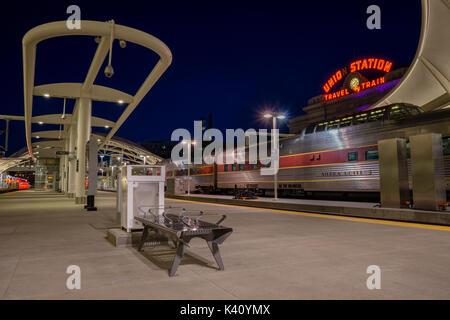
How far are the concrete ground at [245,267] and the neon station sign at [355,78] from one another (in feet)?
126

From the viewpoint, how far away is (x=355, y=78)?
4462 cm

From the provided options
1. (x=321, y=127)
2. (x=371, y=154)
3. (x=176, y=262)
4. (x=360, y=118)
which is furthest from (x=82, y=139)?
(x=176, y=262)

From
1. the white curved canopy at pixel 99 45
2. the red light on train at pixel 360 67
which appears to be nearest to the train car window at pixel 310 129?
the white curved canopy at pixel 99 45

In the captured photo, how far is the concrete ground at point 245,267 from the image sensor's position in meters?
3.58

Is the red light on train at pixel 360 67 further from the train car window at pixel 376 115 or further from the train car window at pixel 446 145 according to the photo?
the train car window at pixel 446 145

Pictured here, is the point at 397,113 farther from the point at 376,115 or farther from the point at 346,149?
the point at 346,149

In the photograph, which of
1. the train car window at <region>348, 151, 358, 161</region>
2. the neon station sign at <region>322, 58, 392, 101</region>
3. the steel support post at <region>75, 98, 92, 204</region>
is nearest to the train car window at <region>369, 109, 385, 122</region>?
the train car window at <region>348, 151, 358, 161</region>

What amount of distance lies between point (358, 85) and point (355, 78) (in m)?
1.26

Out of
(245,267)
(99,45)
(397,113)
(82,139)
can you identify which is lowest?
(245,267)

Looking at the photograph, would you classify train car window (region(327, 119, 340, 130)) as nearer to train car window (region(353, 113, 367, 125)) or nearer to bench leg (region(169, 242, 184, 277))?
train car window (region(353, 113, 367, 125))

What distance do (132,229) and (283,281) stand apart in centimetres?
407
